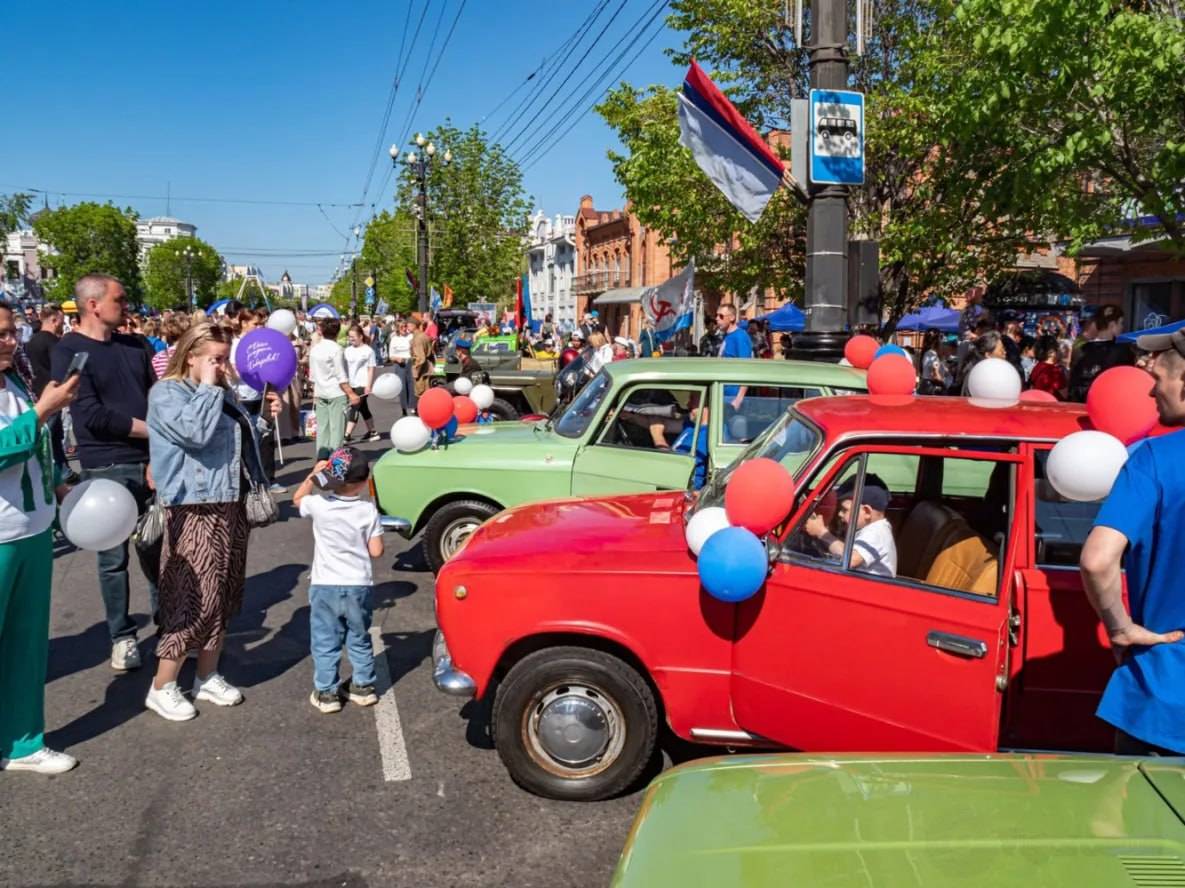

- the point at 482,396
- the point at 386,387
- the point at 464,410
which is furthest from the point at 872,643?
the point at 482,396

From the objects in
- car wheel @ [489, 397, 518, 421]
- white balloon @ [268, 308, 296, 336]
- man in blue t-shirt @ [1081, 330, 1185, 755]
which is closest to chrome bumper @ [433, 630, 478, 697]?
man in blue t-shirt @ [1081, 330, 1185, 755]

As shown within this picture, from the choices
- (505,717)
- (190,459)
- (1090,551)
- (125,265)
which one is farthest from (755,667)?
(125,265)

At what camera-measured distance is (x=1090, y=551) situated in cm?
267

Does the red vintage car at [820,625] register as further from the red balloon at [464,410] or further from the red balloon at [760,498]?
the red balloon at [464,410]

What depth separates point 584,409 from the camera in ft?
21.9

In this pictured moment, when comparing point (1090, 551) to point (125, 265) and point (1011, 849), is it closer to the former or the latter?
point (1011, 849)

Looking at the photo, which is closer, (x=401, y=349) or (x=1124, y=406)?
(x=1124, y=406)

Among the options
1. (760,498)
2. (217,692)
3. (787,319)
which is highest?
(787,319)

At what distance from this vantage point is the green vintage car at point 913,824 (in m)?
1.82

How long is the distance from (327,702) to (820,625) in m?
2.61

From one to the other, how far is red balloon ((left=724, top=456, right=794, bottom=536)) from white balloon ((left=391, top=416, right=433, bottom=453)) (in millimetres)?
3577

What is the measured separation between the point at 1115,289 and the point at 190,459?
86.4 feet

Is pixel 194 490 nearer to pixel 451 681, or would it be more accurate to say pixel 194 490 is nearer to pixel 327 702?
pixel 327 702

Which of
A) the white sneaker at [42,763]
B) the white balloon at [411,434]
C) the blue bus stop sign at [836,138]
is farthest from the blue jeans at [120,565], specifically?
the blue bus stop sign at [836,138]
